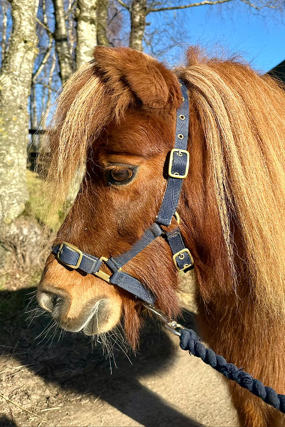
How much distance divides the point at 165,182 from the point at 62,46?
634cm

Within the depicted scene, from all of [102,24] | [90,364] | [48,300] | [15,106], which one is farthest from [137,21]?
[48,300]

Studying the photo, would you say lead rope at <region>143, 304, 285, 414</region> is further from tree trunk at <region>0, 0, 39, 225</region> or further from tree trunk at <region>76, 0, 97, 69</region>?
tree trunk at <region>76, 0, 97, 69</region>

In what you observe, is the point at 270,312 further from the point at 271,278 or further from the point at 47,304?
the point at 47,304

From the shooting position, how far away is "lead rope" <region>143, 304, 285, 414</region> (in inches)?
43.3

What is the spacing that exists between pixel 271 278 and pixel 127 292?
0.61 m

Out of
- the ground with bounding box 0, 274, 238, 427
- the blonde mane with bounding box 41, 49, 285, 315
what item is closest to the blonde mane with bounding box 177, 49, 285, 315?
the blonde mane with bounding box 41, 49, 285, 315

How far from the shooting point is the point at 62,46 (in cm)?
638

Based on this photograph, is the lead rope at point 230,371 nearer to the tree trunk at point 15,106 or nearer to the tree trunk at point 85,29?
the tree trunk at point 15,106

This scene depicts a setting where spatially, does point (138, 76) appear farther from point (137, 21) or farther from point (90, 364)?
point (137, 21)

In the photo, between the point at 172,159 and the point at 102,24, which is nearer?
the point at 172,159

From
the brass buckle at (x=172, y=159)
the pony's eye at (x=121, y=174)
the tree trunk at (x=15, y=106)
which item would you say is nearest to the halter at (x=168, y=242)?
the brass buckle at (x=172, y=159)

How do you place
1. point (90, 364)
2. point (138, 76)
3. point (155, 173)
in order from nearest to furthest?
point (138, 76) < point (155, 173) < point (90, 364)

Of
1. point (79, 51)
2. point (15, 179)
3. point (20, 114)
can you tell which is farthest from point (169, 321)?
point (79, 51)

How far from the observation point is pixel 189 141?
1.27 m
